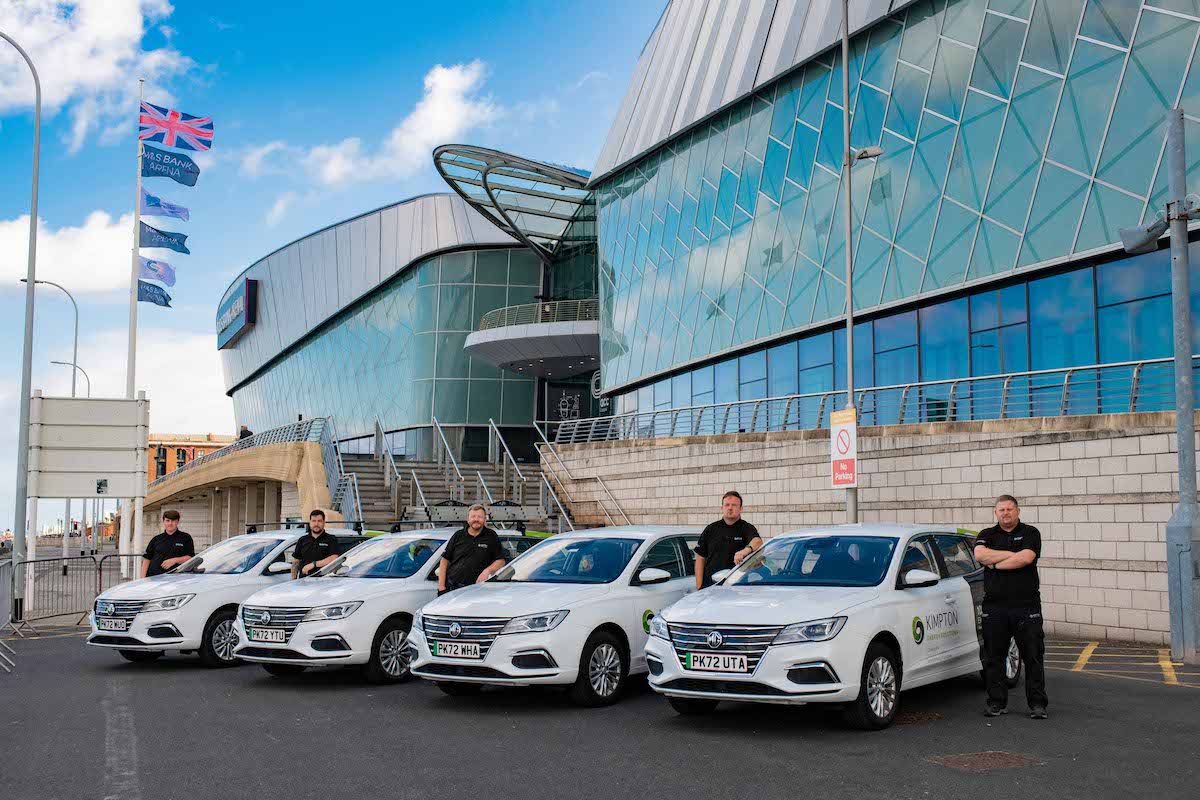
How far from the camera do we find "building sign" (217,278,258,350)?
6856cm

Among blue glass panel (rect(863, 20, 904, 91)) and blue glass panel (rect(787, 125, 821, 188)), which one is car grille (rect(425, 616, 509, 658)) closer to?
blue glass panel (rect(863, 20, 904, 91))

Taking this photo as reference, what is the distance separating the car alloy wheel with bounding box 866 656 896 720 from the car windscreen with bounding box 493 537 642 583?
2.48 meters

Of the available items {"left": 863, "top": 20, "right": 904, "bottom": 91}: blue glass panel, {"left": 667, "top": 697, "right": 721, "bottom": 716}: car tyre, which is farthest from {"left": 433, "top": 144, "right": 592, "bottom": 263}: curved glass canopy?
{"left": 667, "top": 697, "right": 721, "bottom": 716}: car tyre

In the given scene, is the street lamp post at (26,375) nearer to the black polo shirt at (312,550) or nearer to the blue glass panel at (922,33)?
the black polo shirt at (312,550)

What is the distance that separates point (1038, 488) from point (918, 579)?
8.49m

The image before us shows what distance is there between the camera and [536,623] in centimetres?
889

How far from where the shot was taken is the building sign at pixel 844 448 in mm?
17156

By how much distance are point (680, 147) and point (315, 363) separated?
32.8 metres

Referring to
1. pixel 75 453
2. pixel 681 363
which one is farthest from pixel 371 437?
pixel 75 453

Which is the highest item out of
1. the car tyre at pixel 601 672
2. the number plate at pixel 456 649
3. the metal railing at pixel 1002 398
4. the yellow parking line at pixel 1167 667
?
the metal railing at pixel 1002 398

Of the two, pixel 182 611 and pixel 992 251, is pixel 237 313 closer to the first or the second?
pixel 992 251

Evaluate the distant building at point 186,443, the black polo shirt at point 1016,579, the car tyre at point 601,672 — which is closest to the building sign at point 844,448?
the black polo shirt at point 1016,579

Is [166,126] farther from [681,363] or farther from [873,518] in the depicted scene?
[873,518]

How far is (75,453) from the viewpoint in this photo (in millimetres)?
19500
